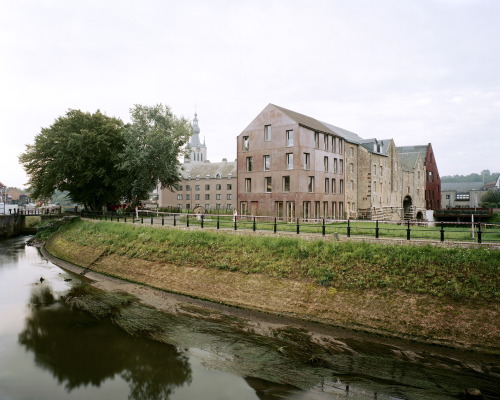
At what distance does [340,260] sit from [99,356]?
11.9 meters

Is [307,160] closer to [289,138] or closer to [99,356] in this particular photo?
[289,138]

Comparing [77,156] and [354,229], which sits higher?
[77,156]

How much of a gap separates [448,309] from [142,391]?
11948 mm

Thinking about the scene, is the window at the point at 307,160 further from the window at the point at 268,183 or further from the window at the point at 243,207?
the window at the point at 243,207

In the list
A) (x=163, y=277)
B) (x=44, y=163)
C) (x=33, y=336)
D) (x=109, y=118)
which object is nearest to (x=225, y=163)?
(x=109, y=118)

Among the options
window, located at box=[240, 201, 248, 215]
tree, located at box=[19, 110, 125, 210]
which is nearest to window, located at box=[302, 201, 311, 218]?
window, located at box=[240, 201, 248, 215]

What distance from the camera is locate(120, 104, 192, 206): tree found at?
125ft

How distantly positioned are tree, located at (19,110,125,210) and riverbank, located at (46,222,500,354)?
49.6ft

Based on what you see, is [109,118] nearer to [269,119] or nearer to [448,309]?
[269,119]

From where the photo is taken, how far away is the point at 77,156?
37.3 meters

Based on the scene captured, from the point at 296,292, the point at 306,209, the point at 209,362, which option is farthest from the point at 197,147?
the point at 209,362

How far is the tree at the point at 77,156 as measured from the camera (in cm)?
3747

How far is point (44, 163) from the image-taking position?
131 ft

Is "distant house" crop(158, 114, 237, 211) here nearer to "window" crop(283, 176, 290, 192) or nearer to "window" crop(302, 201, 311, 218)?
"window" crop(283, 176, 290, 192)
